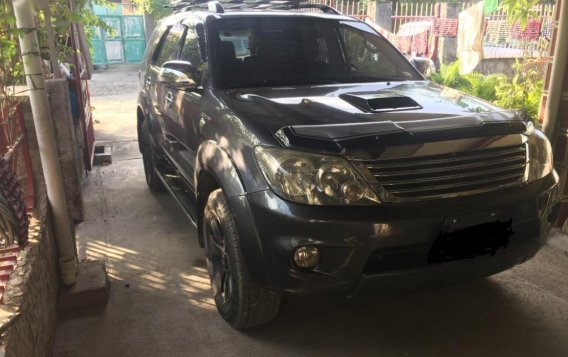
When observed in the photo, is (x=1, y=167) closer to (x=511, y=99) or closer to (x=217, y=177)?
(x=217, y=177)

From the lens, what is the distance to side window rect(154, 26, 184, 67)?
3.93 m

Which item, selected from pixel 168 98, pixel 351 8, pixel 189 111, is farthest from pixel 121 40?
pixel 189 111

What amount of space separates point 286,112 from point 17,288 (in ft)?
4.73

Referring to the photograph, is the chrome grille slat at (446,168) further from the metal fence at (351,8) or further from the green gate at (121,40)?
the green gate at (121,40)

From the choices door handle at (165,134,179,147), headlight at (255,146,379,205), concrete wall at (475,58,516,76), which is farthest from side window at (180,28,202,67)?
concrete wall at (475,58,516,76)

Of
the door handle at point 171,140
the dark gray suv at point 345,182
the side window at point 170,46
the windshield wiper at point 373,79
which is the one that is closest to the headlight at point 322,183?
the dark gray suv at point 345,182

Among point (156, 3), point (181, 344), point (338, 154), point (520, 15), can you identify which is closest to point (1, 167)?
point (181, 344)

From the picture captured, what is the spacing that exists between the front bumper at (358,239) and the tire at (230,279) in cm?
15

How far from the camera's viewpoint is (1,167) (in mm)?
2270

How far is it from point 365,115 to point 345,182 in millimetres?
479

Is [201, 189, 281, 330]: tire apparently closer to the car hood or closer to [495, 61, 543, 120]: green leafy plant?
the car hood

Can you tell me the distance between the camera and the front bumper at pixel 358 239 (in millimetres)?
2082

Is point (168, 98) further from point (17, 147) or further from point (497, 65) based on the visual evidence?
point (497, 65)

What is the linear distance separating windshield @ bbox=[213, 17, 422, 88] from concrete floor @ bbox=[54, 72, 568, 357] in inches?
55.3
